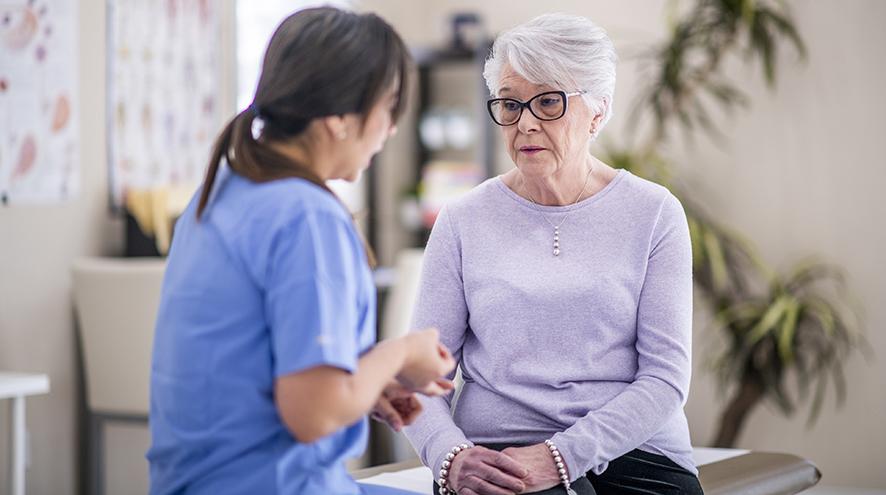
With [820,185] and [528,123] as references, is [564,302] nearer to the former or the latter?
[528,123]

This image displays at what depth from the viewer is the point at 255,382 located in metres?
1.22

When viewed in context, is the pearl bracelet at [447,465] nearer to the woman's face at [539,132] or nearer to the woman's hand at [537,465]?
the woman's hand at [537,465]

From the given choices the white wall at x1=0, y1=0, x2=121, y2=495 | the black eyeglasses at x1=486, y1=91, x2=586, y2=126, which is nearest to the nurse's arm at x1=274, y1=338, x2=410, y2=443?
the black eyeglasses at x1=486, y1=91, x2=586, y2=126

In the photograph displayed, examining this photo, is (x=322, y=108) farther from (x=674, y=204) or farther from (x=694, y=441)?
(x=694, y=441)

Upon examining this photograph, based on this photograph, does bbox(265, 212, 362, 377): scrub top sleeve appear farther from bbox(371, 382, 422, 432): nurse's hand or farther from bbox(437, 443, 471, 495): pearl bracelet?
bbox(437, 443, 471, 495): pearl bracelet

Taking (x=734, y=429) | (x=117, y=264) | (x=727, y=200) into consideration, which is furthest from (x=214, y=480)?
(x=727, y=200)

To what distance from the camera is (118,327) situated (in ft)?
11.3

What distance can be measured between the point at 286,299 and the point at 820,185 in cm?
360

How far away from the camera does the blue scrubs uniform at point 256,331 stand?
1.18 meters

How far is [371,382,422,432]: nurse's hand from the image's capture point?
1.44 metres

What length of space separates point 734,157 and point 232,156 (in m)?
3.55

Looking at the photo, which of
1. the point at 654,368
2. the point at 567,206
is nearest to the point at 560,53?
the point at 567,206

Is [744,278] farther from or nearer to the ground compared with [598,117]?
nearer to the ground

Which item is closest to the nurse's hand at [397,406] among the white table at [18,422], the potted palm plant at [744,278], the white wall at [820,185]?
the white table at [18,422]
